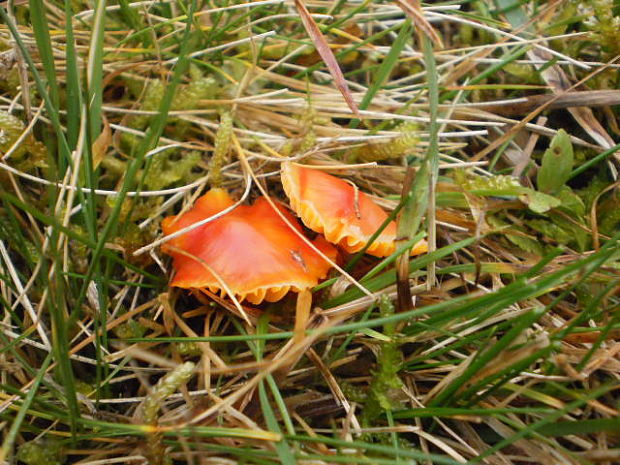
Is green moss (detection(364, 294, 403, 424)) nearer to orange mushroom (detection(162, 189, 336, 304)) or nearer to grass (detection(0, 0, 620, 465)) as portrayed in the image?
grass (detection(0, 0, 620, 465))

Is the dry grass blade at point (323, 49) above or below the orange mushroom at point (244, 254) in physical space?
above

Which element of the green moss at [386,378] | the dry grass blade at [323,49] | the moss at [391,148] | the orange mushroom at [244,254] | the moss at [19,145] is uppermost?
the dry grass blade at [323,49]

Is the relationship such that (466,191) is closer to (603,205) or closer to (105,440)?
(603,205)

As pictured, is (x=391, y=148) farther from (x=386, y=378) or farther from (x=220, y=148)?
(x=386, y=378)

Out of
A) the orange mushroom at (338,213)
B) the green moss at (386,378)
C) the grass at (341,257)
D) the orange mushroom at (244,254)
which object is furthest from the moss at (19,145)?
the green moss at (386,378)

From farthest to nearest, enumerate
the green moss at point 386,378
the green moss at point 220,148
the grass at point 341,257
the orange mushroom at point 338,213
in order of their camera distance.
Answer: the green moss at point 220,148, the orange mushroom at point 338,213, the green moss at point 386,378, the grass at point 341,257

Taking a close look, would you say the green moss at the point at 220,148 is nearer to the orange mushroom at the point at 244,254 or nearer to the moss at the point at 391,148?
the orange mushroom at the point at 244,254

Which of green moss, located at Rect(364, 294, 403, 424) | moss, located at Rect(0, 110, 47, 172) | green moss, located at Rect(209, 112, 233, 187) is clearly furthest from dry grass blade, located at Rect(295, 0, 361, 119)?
moss, located at Rect(0, 110, 47, 172)
